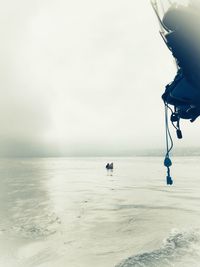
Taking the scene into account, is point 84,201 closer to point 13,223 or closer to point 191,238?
point 13,223

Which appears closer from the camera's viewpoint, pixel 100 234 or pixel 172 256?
pixel 172 256

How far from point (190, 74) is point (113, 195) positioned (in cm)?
3617

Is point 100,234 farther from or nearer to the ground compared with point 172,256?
nearer to the ground

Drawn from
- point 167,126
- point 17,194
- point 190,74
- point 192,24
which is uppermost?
point 192,24

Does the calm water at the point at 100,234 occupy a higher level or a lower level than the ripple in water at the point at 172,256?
lower

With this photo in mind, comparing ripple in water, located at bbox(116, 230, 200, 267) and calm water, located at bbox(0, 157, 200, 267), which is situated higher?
ripple in water, located at bbox(116, 230, 200, 267)

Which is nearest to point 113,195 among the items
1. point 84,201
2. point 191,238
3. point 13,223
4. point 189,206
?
point 84,201

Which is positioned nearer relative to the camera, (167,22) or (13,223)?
(167,22)

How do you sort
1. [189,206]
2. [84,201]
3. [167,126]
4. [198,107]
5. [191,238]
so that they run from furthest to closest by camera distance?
[84,201] < [189,206] < [191,238] < [167,126] < [198,107]

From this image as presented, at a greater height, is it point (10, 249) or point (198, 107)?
point (198, 107)

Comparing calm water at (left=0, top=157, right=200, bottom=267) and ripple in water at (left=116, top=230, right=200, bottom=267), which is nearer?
ripple in water at (left=116, top=230, right=200, bottom=267)

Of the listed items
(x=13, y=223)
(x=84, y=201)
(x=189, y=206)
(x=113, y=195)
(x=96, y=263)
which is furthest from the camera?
(x=113, y=195)

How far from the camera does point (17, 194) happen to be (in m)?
40.7

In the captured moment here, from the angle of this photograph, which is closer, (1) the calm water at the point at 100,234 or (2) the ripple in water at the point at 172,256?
(2) the ripple in water at the point at 172,256
